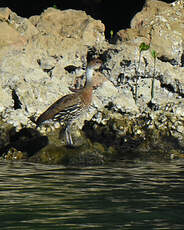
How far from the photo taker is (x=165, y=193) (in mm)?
9055

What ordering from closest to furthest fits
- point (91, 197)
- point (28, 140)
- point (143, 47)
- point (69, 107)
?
1. point (91, 197)
2. point (69, 107)
3. point (28, 140)
4. point (143, 47)

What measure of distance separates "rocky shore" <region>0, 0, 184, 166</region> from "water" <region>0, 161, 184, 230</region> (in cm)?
162

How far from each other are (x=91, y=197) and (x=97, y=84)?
29.6ft

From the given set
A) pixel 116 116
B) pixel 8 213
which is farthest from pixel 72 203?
pixel 116 116

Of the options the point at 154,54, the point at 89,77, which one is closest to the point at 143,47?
the point at 154,54

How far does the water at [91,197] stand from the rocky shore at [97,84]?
1.62 m

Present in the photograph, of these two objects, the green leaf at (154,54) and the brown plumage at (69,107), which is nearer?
the brown plumage at (69,107)

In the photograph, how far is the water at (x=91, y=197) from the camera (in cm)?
684

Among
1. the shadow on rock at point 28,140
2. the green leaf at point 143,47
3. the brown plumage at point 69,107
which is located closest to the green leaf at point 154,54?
the green leaf at point 143,47

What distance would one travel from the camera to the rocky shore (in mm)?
14812

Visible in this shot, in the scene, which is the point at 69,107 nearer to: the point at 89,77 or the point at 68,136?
the point at 68,136

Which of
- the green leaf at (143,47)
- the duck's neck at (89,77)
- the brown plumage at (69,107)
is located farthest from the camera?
the green leaf at (143,47)

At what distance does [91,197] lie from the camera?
862 centimetres

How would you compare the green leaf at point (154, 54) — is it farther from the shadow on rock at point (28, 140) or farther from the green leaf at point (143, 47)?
the shadow on rock at point (28, 140)
